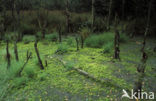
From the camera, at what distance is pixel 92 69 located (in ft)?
11.6

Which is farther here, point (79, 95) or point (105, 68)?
point (105, 68)

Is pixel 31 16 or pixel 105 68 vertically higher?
pixel 31 16

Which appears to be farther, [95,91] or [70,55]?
[70,55]

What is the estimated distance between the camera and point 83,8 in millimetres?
11492

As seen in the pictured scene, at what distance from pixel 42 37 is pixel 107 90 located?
198 inches

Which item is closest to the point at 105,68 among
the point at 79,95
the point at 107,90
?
the point at 107,90

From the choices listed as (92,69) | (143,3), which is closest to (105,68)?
(92,69)

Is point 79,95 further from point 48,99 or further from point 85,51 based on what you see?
point 85,51

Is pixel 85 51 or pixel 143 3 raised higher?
pixel 143 3

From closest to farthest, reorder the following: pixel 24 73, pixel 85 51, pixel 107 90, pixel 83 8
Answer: pixel 107 90 < pixel 24 73 < pixel 85 51 < pixel 83 8

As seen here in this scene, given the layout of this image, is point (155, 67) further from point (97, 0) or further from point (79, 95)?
point (97, 0)

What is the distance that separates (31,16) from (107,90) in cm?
796

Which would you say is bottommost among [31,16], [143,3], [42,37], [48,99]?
[48,99]

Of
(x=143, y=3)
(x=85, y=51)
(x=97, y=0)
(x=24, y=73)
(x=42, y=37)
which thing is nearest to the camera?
(x=24, y=73)
